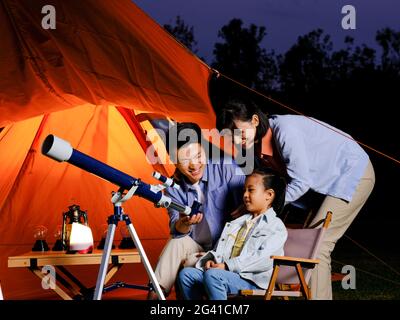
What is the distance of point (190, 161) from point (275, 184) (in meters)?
0.56

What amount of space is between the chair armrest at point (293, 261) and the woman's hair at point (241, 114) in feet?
2.67

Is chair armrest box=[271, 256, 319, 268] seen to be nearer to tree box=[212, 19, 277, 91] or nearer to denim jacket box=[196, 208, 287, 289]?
denim jacket box=[196, 208, 287, 289]

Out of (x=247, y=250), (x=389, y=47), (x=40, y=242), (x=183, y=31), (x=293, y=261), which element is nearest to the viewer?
(x=293, y=261)

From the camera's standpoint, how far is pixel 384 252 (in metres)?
9.59

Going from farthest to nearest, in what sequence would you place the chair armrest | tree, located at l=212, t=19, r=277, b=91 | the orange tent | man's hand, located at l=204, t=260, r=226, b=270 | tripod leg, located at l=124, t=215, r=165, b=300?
tree, located at l=212, t=19, r=277, b=91 < the orange tent < man's hand, located at l=204, t=260, r=226, b=270 < the chair armrest < tripod leg, located at l=124, t=215, r=165, b=300

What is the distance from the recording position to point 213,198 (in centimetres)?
471

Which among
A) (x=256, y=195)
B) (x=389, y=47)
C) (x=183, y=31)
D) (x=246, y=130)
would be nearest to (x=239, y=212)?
(x=256, y=195)

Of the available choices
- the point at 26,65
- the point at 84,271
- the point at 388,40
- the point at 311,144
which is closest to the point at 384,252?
the point at 84,271

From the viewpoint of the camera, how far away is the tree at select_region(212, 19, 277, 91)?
2341 centimetres

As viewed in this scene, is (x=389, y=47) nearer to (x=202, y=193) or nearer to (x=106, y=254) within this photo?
(x=202, y=193)

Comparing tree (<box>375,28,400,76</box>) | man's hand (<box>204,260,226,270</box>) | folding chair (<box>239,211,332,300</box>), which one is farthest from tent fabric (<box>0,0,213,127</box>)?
tree (<box>375,28,400,76</box>)

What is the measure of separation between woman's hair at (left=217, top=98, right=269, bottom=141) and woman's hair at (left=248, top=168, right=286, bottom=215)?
0.25 m

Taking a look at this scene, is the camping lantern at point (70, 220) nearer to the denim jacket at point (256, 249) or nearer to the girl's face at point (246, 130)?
the denim jacket at point (256, 249)
